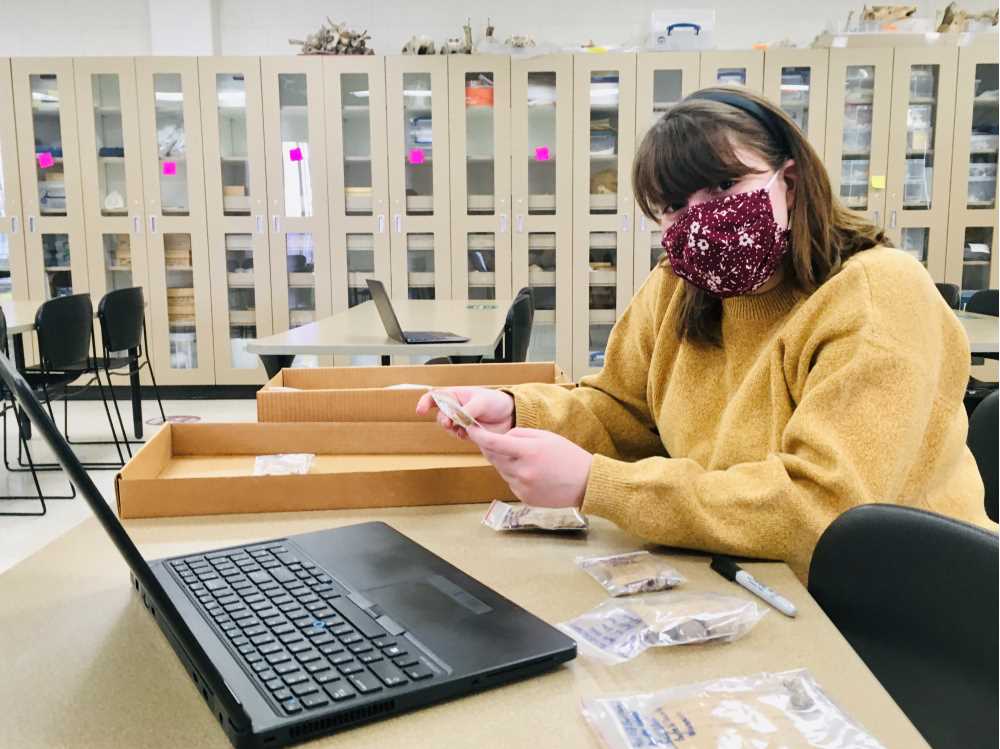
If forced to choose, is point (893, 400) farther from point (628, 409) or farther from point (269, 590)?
point (269, 590)

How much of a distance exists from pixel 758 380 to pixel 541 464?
1.13 ft

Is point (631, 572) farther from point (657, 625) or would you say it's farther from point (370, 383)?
point (370, 383)

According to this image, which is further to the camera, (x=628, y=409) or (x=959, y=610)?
(x=628, y=409)

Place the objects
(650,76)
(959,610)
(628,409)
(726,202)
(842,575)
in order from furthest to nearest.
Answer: (650,76), (628,409), (726,202), (842,575), (959,610)

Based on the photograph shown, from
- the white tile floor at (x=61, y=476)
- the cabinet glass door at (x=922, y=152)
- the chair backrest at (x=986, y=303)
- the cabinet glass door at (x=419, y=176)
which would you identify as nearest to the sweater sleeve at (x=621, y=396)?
the white tile floor at (x=61, y=476)

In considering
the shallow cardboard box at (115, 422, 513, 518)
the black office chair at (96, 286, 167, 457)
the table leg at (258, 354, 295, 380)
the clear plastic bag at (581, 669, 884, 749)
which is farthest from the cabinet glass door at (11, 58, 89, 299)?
the clear plastic bag at (581, 669, 884, 749)

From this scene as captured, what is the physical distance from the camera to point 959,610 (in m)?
0.75

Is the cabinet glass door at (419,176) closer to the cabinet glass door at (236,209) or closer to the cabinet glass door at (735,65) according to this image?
the cabinet glass door at (236,209)

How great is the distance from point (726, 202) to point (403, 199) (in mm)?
4685

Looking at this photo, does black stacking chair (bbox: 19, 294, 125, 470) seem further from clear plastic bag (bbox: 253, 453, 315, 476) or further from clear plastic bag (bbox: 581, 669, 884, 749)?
clear plastic bag (bbox: 581, 669, 884, 749)

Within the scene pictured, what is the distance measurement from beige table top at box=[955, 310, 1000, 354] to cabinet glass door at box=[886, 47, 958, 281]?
7.46 feet

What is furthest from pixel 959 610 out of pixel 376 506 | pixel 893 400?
pixel 376 506

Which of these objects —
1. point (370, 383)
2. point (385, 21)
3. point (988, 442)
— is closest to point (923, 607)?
point (988, 442)

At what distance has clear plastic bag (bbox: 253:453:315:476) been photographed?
1.21 metres
